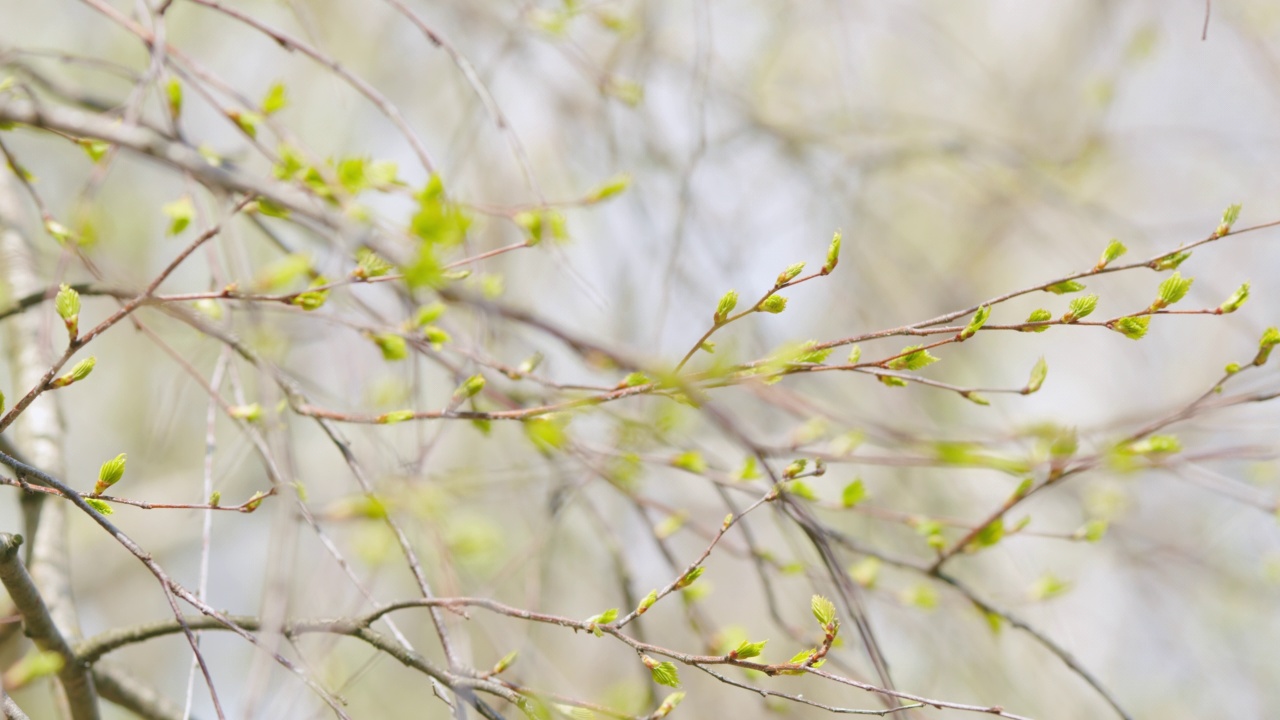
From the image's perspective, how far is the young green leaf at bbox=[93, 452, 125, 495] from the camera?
0.95m

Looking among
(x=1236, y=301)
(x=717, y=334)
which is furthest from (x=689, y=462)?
(x=717, y=334)

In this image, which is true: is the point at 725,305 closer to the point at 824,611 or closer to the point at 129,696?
the point at 824,611

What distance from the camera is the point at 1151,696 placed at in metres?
4.32

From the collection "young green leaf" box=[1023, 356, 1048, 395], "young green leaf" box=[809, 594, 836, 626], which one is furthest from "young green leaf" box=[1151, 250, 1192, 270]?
"young green leaf" box=[809, 594, 836, 626]

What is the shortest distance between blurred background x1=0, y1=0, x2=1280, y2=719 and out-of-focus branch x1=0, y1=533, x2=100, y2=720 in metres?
0.25

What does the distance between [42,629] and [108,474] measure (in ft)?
1.03

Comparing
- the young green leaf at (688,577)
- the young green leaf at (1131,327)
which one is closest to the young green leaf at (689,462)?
the young green leaf at (688,577)

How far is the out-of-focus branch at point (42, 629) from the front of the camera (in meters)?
1.02

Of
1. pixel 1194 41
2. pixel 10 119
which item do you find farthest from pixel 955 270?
pixel 10 119

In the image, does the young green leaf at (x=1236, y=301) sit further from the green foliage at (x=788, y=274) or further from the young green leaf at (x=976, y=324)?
the green foliage at (x=788, y=274)

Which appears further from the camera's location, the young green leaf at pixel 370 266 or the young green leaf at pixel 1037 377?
the young green leaf at pixel 1037 377

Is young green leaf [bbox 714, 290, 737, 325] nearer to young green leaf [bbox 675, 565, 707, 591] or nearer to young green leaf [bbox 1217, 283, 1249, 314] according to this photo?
young green leaf [bbox 675, 565, 707, 591]

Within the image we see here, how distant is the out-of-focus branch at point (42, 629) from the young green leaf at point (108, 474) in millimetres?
137

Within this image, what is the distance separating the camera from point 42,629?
1124 mm
